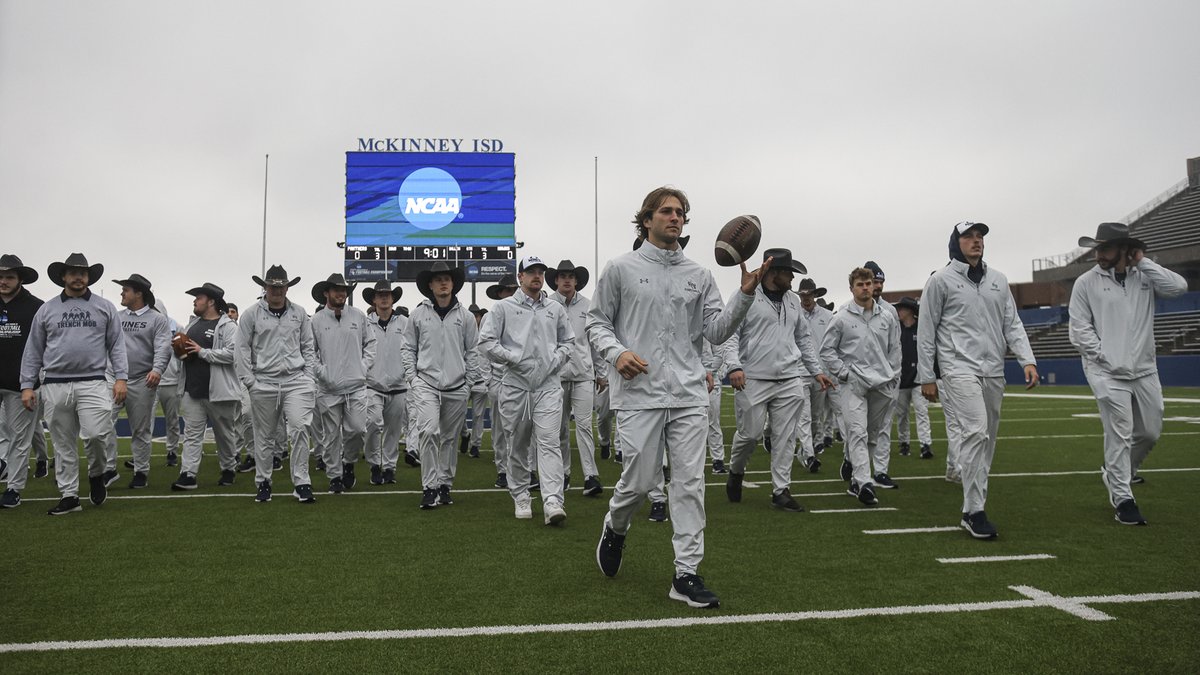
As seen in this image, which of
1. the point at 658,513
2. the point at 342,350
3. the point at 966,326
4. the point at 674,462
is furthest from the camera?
the point at 342,350

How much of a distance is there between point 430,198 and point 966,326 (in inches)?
954

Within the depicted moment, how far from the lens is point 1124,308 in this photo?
7004mm

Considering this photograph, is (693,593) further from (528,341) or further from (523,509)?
Result: (528,341)

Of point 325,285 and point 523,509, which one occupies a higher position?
point 325,285

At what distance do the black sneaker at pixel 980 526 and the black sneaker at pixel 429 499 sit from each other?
482 centimetres

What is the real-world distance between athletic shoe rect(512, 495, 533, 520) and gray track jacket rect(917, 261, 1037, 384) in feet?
11.7

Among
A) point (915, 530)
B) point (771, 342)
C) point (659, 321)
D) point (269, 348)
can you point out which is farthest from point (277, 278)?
point (915, 530)

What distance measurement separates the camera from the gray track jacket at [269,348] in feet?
28.5

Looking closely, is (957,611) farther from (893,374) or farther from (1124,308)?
(893,374)

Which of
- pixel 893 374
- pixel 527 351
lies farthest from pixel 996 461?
pixel 527 351

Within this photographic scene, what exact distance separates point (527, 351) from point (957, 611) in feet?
14.3

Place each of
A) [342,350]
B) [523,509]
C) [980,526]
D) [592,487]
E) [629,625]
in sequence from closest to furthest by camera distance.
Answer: [629,625], [980,526], [523,509], [592,487], [342,350]

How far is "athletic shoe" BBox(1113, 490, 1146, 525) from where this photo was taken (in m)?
6.64

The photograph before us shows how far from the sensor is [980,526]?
6.29m
